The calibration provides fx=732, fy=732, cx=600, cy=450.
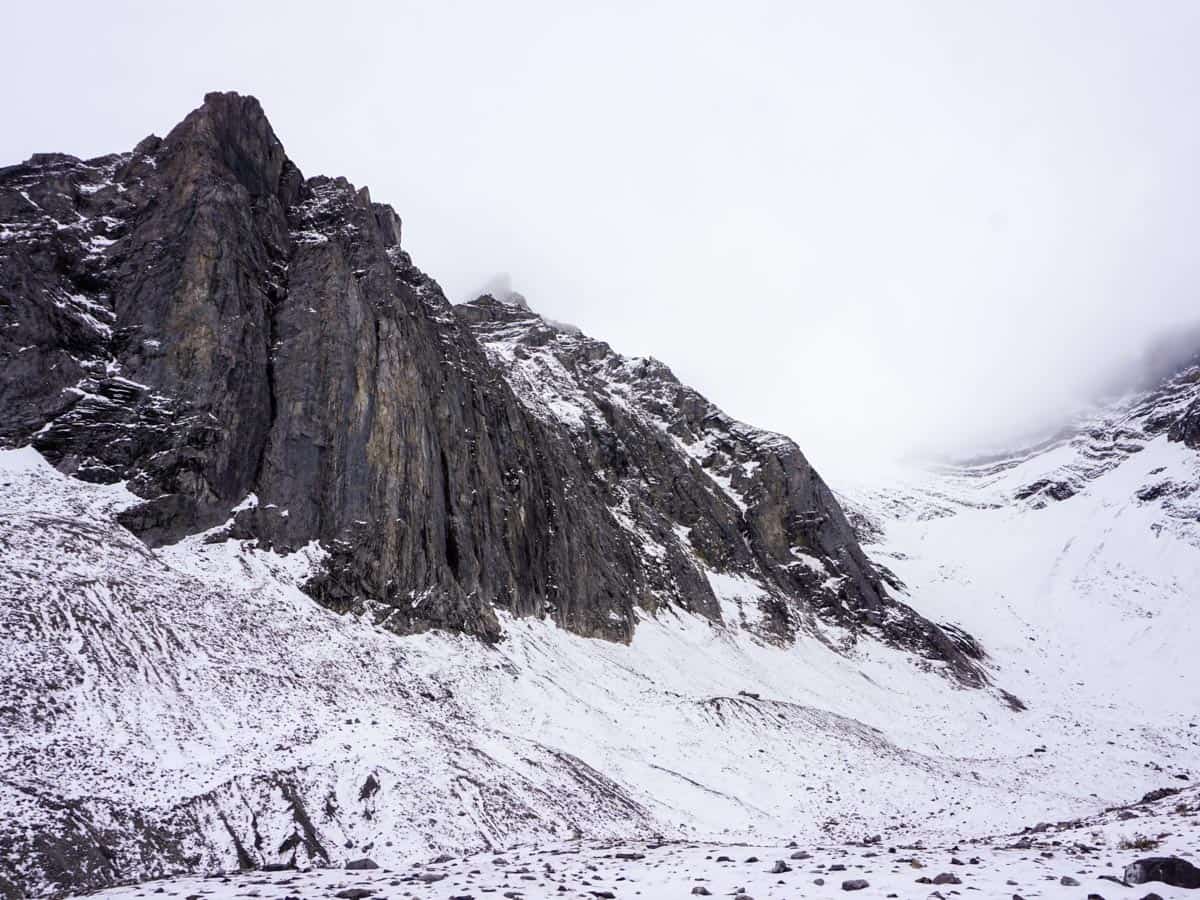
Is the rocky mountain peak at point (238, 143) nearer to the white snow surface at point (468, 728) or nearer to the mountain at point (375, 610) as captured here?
the mountain at point (375, 610)

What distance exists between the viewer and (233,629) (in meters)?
27.5

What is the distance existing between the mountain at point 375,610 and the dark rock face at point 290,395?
0.69 feet

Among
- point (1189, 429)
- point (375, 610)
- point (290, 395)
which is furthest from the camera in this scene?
point (1189, 429)

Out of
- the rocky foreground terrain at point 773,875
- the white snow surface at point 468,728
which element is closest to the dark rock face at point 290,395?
the white snow surface at point 468,728

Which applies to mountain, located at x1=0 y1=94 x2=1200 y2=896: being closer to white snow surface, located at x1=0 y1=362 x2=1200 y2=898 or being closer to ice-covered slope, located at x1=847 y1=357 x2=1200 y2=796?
white snow surface, located at x1=0 y1=362 x2=1200 y2=898

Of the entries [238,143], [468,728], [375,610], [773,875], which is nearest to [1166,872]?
[773,875]

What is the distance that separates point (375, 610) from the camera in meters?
37.2

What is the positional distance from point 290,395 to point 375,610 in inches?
557

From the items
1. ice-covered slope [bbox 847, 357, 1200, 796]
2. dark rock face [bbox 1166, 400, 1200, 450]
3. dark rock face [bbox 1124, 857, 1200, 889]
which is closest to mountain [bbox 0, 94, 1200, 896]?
ice-covered slope [bbox 847, 357, 1200, 796]

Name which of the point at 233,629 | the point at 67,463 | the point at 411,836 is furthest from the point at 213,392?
the point at 411,836

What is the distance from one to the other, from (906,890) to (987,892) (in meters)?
1.02

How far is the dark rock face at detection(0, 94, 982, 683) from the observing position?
36625mm

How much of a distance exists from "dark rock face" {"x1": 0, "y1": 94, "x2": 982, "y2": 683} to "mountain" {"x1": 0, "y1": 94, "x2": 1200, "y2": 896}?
0.69 ft

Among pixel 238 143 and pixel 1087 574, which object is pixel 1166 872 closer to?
pixel 238 143
